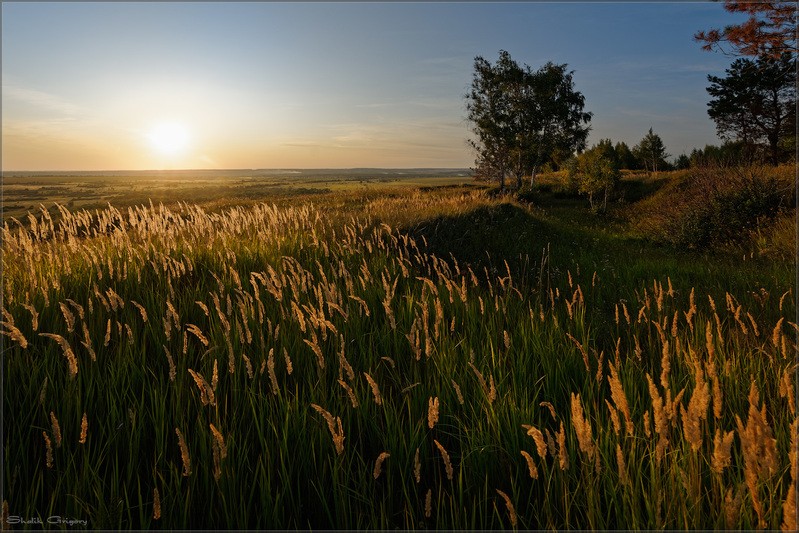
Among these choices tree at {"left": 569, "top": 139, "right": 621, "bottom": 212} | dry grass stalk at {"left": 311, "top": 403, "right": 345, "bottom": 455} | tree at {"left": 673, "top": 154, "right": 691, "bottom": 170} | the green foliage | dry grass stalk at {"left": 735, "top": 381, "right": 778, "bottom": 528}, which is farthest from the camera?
tree at {"left": 673, "top": 154, "right": 691, "bottom": 170}

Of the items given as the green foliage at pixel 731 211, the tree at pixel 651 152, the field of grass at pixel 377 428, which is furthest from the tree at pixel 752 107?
the field of grass at pixel 377 428

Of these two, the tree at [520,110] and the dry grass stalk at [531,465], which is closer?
the dry grass stalk at [531,465]

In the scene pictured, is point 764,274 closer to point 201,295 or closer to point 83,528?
point 201,295

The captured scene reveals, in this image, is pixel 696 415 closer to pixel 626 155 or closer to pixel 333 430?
pixel 333 430

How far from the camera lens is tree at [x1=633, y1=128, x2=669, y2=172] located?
57.8 metres

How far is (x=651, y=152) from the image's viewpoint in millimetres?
58625

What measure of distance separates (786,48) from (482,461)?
18.3 meters

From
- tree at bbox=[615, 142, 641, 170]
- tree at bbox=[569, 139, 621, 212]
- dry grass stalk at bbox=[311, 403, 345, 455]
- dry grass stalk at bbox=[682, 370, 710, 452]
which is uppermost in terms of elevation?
tree at bbox=[615, 142, 641, 170]

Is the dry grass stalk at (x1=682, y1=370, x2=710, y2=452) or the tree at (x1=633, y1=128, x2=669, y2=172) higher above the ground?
the tree at (x1=633, y1=128, x2=669, y2=172)

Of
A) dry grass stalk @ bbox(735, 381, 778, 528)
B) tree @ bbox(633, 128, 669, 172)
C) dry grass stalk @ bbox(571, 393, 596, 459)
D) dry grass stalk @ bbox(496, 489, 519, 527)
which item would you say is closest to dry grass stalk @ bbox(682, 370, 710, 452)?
dry grass stalk @ bbox(735, 381, 778, 528)

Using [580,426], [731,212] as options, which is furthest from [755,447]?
[731,212]

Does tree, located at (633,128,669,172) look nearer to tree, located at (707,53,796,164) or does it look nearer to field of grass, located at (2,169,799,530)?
tree, located at (707,53,796,164)

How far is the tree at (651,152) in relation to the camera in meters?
57.8

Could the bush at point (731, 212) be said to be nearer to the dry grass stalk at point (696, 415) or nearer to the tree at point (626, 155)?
the dry grass stalk at point (696, 415)
